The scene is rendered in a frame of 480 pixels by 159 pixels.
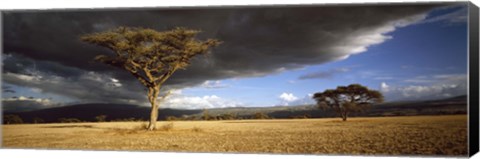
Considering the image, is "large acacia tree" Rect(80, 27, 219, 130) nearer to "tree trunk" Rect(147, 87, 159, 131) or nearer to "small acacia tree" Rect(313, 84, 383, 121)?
"tree trunk" Rect(147, 87, 159, 131)

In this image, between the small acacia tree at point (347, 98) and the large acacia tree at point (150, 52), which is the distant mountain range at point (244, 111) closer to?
the small acacia tree at point (347, 98)

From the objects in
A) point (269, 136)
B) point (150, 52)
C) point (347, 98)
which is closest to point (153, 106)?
point (150, 52)

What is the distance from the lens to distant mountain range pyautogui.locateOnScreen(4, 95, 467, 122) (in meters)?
11.5

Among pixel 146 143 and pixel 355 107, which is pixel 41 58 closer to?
pixel 146 143

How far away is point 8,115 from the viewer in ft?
45.0

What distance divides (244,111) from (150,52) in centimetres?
196

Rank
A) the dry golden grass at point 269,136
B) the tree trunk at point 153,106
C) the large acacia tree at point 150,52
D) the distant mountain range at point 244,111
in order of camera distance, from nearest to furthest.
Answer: the distant mountain range at point 244,111
the dry golden grass at point 269,136
the large acacia tree at point 150,52
the tree trunk at point 153,106

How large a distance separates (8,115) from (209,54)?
3.88 meters

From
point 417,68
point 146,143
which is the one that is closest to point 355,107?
point 417,68

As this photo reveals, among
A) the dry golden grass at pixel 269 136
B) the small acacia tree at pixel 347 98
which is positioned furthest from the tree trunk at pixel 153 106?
the small acacia tree at pixel 347 98

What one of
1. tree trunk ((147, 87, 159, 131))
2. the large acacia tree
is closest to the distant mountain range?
tree trunk ((147, 87, 159, 131))

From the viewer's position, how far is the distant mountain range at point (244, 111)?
37.6 ft

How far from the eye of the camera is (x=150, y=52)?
13.2 meters

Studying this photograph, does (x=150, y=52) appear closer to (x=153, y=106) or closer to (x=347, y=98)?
(x=153, y=106)
